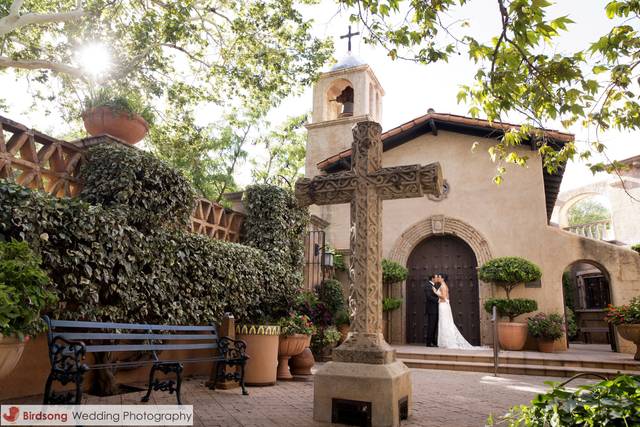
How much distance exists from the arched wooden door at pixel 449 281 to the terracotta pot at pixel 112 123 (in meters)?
9.54

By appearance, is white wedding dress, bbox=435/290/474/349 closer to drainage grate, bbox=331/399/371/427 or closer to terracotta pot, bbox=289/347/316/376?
terracotta pot, bbox=289/347/316/376

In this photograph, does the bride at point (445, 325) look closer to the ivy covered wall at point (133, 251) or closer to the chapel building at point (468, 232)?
the chapel building at point (468, 232)

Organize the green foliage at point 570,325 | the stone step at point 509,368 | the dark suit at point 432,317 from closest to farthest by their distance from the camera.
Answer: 1. the stone step at point 509,368
2. the dark suit at point 432,317
3. the green foliage at point 570,325

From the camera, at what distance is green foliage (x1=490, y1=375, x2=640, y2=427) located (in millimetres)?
1400

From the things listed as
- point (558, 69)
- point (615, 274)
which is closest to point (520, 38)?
point (558, 69)

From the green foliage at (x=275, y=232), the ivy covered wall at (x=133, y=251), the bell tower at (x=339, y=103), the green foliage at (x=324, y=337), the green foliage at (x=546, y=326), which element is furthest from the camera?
the bell tower at (x=339, y=103)

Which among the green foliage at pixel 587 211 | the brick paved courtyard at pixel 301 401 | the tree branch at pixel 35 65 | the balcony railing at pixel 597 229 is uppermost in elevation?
the green foliage at pixel 587 211

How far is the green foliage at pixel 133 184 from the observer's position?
530 cm

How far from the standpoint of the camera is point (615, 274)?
10984 millimetres

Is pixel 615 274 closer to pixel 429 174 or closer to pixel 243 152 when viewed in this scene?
pixel 429 174

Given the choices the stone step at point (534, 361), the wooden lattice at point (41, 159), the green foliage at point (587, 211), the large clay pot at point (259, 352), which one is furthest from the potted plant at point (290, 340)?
the green foliage at point (587, 211)

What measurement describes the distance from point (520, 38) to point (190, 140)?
33.6 ft

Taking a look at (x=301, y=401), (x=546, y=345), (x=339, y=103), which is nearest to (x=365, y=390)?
(x=301, y=401)

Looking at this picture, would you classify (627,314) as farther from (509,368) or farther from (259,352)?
(259,352)
